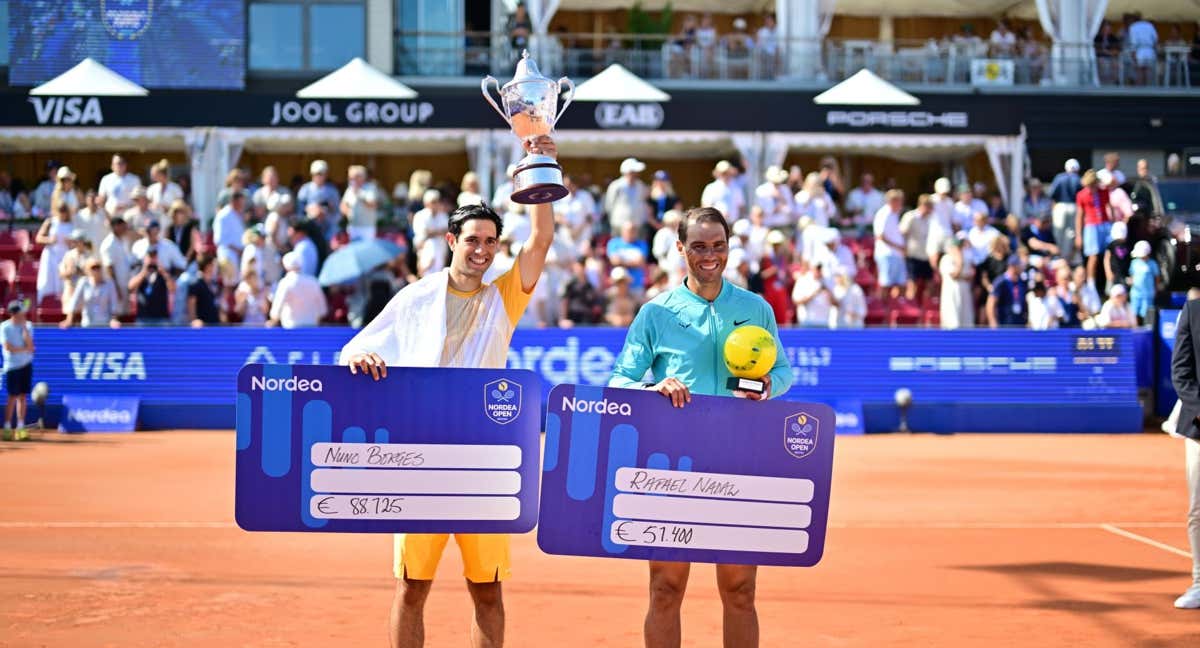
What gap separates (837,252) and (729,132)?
5745 millimetres

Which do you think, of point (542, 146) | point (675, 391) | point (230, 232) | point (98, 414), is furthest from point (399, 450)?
point (230, 232)

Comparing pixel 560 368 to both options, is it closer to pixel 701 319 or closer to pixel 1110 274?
pixel 1110 274

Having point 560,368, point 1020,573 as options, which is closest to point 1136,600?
point 1020,573

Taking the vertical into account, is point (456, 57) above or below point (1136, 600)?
above

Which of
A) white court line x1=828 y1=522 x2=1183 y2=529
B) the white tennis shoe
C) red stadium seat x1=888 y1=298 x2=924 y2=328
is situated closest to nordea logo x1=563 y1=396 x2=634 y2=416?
the white tennis shoe

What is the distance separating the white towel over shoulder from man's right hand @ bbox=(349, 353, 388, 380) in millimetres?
152

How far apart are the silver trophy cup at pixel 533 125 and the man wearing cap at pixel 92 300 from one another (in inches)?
609

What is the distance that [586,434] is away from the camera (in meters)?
5.66

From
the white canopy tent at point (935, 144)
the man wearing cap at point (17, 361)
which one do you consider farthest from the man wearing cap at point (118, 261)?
the white canopy tent at point (935, 144)

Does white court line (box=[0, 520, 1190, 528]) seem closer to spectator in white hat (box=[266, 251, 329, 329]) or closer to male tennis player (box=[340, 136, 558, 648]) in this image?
male tennis player (box=[340, 136, 558, 648])

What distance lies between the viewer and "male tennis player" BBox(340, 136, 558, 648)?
19.1ft

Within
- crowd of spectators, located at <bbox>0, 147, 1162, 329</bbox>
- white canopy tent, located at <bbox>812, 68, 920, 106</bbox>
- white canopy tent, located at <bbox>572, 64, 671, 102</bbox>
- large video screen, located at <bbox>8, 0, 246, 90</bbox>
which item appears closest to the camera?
crowd of spectators, located at <bbox>0, 147, 1162, 329</bbox>

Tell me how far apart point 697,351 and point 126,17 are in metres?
27.2

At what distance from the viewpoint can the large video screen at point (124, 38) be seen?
97.7 ft
